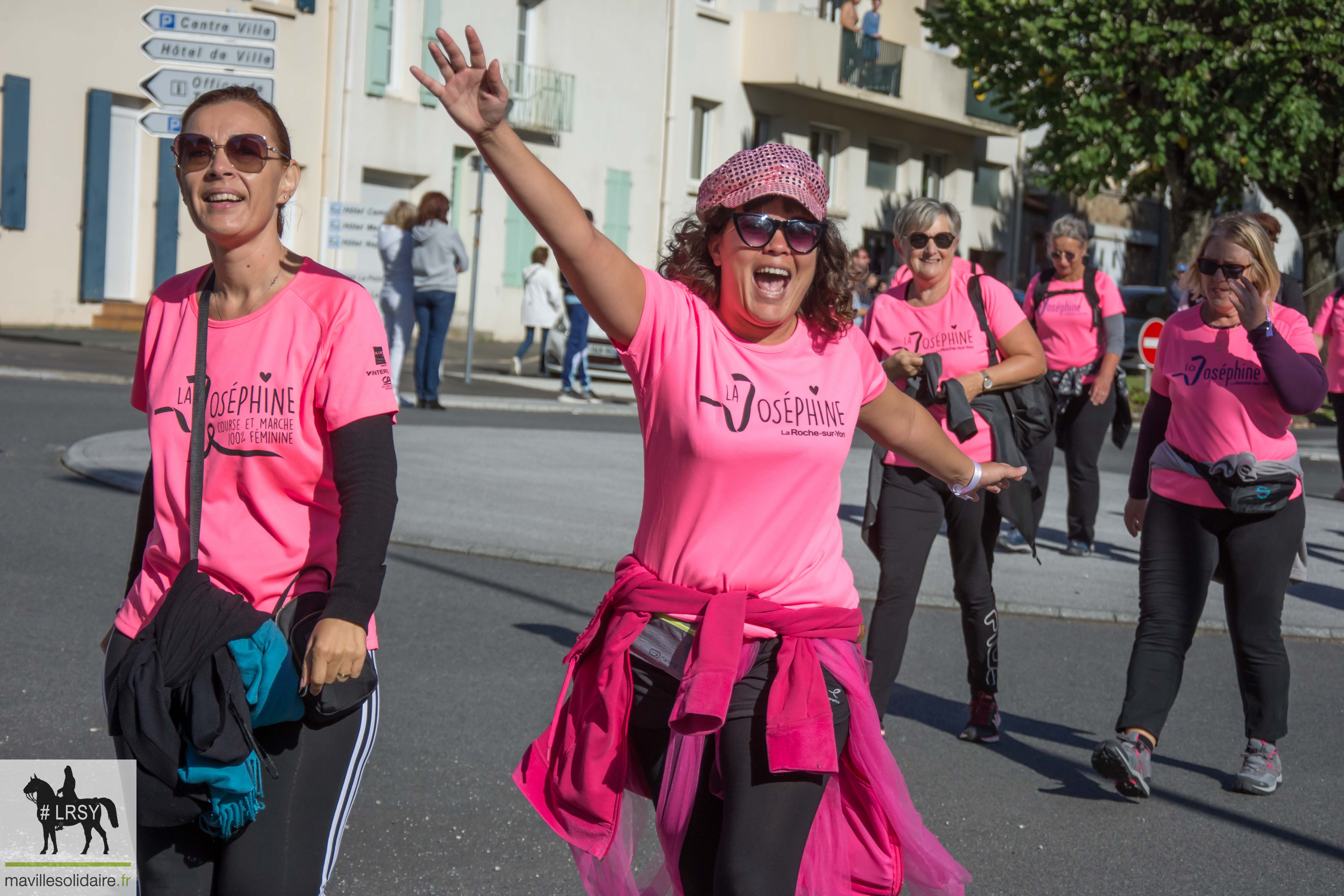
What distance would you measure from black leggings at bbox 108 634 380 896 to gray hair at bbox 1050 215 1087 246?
23.3 ft

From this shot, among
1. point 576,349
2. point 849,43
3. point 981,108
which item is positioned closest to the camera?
point 576,349

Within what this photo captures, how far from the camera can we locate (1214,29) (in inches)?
993

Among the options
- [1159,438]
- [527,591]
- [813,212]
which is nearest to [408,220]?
[527,591]

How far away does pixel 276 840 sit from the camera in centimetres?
271

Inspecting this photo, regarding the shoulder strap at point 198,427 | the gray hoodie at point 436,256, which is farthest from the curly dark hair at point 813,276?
the gray hoodie at point 436,256

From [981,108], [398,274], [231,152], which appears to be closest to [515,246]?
[398,274]

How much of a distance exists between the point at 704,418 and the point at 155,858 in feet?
4.22

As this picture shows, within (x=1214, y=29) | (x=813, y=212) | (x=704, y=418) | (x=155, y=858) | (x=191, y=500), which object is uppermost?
(x=1214, y=29)

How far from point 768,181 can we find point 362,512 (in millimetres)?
1063

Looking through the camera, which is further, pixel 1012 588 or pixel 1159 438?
pixel 1012 588

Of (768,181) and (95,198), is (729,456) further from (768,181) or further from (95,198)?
(95,198)

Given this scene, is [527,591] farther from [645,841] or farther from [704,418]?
[704,418]

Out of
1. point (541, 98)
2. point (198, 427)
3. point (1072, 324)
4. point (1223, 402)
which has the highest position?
point (541, 98)

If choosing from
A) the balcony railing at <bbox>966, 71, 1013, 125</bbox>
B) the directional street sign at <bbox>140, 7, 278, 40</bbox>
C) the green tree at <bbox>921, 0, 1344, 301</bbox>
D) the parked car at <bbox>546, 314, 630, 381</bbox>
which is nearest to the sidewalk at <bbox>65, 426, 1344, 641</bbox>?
the directional street sign at <bbox>140, 7, 278, 40</bbox>
